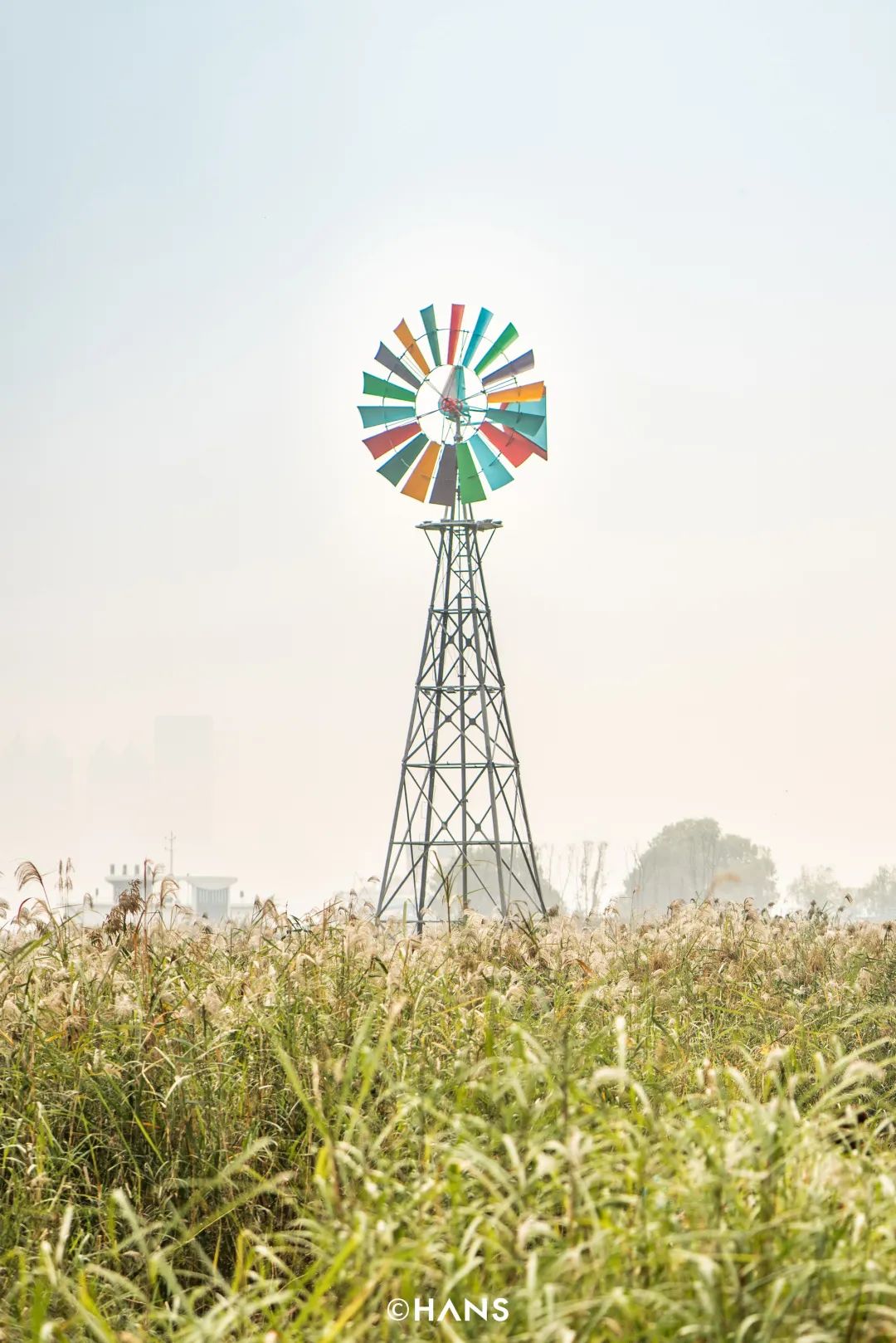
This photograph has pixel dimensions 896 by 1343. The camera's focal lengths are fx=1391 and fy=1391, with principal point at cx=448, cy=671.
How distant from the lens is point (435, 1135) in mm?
4285

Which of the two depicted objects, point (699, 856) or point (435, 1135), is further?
point (699, 856)

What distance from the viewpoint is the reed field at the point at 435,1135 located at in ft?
11.0

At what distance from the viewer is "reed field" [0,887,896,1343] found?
336cm

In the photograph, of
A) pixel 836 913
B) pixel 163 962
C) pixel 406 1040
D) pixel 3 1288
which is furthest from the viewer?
pixel 836 913

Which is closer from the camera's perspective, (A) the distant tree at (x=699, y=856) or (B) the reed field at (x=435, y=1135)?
(B) the reed field at (x=435, y=1135)

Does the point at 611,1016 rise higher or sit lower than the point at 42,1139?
higher

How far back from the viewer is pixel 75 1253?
4855 mm

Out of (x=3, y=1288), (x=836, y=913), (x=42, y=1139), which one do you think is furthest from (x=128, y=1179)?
(x=836, y=913)

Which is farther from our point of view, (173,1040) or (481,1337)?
(173,1040)

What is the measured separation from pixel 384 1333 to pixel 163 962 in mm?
3676

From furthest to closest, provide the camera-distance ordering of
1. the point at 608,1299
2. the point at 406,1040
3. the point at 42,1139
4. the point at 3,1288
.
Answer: the point at 406,1040
the point at 42,1139
the point at 3,1288
the point at 608,1299

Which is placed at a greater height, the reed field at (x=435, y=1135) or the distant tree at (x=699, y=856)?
the distant tree at (x=699, y=856)

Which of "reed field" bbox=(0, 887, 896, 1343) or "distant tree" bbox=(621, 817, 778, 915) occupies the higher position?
"distant tree" bbox=(621, 817, 778, 915)

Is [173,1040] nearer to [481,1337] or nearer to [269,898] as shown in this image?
[269,898]
